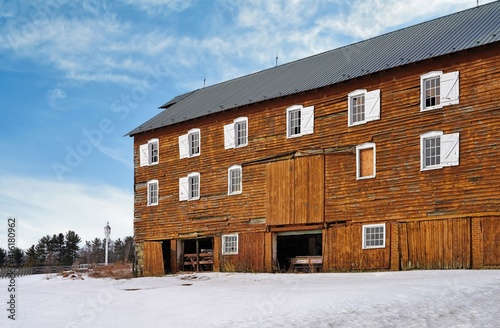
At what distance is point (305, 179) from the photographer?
1225 inches

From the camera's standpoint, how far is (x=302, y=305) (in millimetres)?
17516

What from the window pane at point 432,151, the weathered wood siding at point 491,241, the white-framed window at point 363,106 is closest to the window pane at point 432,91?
the window pane at point 432,151

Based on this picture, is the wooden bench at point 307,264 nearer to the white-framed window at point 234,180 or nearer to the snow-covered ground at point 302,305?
the snow-covered ground at point 302,305

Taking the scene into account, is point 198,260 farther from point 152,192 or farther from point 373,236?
point 373,236

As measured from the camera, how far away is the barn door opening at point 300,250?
104ft

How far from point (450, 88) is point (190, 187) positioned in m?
16.8

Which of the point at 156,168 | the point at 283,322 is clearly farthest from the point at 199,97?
→ the point at 283,322

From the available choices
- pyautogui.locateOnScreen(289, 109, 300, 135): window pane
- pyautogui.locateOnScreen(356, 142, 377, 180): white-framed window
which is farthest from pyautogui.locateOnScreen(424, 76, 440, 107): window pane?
pyautogui.locateOnScreen(289, 109, 300, 135): window pane

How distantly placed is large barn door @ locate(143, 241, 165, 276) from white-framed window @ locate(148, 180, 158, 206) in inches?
99.5

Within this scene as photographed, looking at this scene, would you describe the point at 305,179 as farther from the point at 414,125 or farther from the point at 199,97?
the point at 199,97

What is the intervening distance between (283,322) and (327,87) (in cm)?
1755

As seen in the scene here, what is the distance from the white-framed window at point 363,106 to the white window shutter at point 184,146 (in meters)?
11.8

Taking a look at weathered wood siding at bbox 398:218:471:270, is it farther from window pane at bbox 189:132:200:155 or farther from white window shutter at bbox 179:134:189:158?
white window shutter at bbox 179:134:189:158

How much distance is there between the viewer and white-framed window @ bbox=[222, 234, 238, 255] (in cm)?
3459
